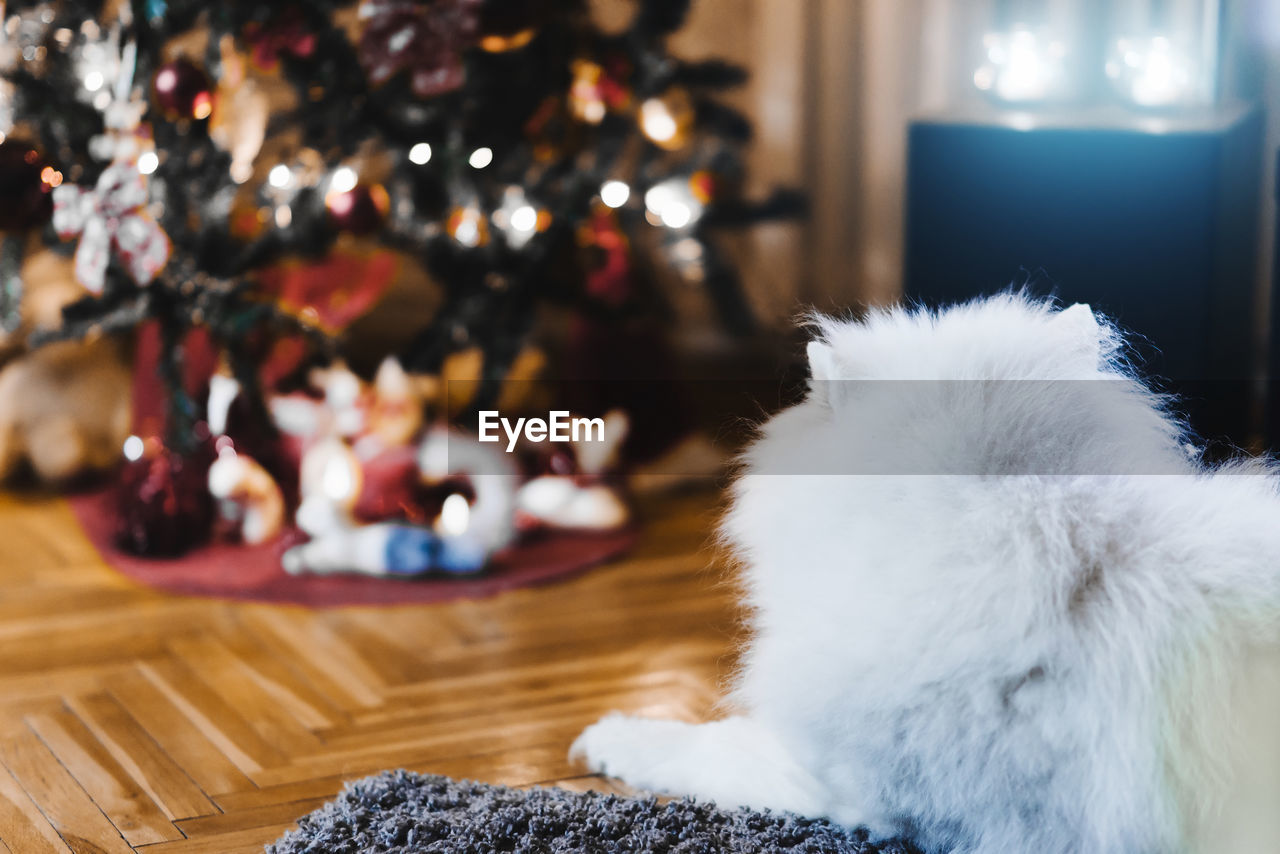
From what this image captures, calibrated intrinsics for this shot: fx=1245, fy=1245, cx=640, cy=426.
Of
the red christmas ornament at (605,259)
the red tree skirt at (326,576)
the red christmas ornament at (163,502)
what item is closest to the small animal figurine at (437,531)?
the red tree skirt at (326,576)

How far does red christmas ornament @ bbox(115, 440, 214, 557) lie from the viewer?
72.3 inches

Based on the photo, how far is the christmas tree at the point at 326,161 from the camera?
1.70 metres

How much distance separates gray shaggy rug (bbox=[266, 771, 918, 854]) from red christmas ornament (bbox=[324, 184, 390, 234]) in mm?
859

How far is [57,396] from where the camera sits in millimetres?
2123

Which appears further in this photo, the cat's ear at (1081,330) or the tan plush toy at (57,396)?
the tan plush toy at (57,396)

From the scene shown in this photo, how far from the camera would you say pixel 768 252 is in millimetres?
2982

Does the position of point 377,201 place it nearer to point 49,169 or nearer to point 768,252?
point 49,169

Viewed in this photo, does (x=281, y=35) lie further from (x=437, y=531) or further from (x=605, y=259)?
(x=437, y=531)

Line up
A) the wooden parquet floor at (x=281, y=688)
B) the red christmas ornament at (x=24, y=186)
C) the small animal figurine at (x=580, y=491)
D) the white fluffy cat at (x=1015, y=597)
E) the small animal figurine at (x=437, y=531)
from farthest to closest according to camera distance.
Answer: the small animal figurine at (x=580, y=491) → the small animal figurine at (x=437, y=531) → the red christmas ornament at (x=24, y=186) → the wooden parquet floor at (x=281, y=688) → the white fluffy cat at (x=1015, y=597)

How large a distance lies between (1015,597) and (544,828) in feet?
1.55

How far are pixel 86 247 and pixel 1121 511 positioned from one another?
1402mm

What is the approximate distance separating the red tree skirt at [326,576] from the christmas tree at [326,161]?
183 millimetres

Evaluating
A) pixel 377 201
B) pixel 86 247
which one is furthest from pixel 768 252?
pixel 86 247

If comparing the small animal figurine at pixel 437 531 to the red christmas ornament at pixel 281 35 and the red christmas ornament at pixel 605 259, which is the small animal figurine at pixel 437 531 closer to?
the red christmas ornament at pixel 605 259
